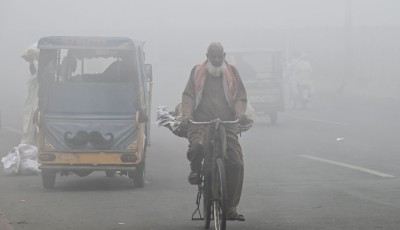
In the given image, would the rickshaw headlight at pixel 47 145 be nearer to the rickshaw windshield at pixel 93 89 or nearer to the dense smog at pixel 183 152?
the dense smog at pixel 183 152

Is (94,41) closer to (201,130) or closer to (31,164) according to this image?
(31,164)

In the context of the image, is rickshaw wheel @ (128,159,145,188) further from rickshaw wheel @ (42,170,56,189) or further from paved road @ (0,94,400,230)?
rickshaw wheel @ (42,170,56,189)

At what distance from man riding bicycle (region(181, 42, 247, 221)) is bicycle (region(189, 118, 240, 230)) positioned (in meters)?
0.16

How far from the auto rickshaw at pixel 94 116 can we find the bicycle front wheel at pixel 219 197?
12.5 feet

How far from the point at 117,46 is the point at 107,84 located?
0.62 metres

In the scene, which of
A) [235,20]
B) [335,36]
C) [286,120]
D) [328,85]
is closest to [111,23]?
[235,20]

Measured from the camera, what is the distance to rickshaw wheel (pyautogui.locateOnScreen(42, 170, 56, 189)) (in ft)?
39.4

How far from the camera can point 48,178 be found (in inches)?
478

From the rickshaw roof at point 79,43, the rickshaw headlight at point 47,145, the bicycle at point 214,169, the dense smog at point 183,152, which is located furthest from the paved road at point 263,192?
the rickshaw roof at point 79,43

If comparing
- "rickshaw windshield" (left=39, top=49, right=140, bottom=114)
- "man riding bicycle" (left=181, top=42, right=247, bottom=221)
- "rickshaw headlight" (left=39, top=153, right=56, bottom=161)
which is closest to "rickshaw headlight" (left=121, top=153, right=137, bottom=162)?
"rickshaw windshield" (left=39, top=49, right=140, bottom=114)

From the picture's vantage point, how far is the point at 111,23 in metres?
73.8

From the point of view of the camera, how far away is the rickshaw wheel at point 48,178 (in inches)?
473

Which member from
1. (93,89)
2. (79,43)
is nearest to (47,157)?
(93,89)

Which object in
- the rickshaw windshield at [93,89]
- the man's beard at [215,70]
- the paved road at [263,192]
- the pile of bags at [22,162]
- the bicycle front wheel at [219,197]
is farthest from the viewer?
the pile of bags at [22,162]
